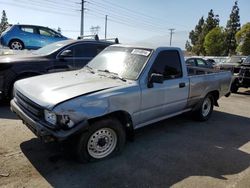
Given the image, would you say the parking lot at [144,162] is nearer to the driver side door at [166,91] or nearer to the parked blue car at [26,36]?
the driver side door at [166,91]

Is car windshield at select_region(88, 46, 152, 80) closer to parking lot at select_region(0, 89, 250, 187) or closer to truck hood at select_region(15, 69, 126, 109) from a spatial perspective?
truck hood at select_region(15, 69, 126, 109)

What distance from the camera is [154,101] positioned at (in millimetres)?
4613

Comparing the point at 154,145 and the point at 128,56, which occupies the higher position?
the point at 128,56

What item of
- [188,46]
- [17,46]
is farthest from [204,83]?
[188,46]

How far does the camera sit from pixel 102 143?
3930 mm

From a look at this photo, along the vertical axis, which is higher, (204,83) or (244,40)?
(244,40)

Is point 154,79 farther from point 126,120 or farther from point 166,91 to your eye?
point 126,120

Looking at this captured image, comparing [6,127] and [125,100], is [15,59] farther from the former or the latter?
[125,100]

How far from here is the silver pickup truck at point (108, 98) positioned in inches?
135

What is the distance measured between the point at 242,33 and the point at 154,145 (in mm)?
47236

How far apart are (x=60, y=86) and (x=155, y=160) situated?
1.85 metres

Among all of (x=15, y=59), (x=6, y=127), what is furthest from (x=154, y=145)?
(x=15, y=59)

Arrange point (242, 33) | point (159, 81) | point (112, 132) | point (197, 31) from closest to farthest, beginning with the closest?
point (112, 132) → point (159, 81) → point (242, 33) → point (197, 31)

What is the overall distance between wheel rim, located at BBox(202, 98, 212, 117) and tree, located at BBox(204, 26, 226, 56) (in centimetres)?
4645
